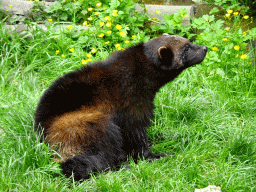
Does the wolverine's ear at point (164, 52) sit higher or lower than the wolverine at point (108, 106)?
higher

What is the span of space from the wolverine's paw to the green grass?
59 millimetres

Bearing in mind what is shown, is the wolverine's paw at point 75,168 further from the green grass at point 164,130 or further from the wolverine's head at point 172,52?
the wolverine's head at point 172,52

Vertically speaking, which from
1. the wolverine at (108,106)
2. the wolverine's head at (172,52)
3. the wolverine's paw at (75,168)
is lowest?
the wolverine's paw at (75,168)

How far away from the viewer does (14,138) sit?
10.8ft

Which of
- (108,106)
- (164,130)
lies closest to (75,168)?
(108,106)

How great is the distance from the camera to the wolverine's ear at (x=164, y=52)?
333 centimetres

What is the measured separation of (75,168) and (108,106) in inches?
28.2

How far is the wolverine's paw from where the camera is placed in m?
3.00

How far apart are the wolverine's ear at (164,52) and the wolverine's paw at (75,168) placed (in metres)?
1.40

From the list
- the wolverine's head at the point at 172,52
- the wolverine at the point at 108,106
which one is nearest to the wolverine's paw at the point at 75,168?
the wolverine at the point at 108,106

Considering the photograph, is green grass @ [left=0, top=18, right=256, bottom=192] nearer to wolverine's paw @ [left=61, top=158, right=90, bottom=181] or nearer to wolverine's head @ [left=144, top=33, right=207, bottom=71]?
wolverine's paw @ [left=61, top=158, right=90, bottom=181]

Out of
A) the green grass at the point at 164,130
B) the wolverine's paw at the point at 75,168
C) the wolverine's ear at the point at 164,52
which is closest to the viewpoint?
the green grass at the point at 164,130

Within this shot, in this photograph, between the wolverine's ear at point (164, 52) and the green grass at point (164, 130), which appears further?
the wolverine's ear at point (164, 52)

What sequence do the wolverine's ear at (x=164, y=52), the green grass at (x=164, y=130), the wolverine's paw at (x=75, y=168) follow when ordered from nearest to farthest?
the green grass at (x=164, y=130) → the wolverine's paw at (x=75, y=168) → the wolverine's ear at (x=164, y=52)
